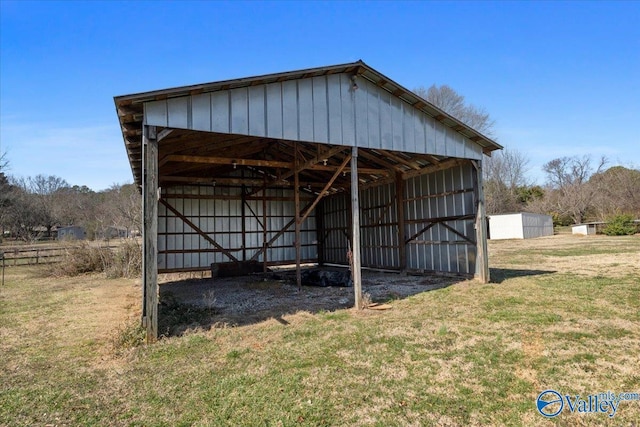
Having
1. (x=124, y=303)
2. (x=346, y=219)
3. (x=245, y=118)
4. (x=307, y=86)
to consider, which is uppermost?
(x=307, y=86)

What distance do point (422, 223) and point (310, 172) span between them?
4.77 meters

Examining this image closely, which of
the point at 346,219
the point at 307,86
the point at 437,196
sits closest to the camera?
the point at 307,86

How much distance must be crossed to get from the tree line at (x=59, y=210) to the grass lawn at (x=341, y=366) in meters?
12.5

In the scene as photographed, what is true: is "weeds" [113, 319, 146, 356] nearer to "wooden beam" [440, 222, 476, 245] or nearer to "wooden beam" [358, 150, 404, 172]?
"wooden beam" [358, 150, 404, 172]

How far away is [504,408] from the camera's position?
3.03 meters

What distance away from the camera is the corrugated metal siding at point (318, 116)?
18.6 ft

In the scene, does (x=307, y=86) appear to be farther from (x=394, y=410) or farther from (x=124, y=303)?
(x=124, y=303)

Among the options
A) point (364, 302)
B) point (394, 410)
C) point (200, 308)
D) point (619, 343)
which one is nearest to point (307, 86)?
point (364, 302)

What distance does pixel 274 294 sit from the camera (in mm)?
8711

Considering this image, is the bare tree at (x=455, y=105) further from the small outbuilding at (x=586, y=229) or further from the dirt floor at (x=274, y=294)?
the dirt floor at (x=274, y=294)

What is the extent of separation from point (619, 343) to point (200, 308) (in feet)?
21.6

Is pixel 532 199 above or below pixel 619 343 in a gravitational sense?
above

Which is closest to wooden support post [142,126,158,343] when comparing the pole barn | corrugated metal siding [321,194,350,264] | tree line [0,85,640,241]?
the pole barn

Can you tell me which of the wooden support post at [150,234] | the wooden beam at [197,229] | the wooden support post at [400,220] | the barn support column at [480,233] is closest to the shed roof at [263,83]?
the wooden support post at [150,234]
